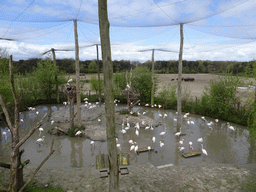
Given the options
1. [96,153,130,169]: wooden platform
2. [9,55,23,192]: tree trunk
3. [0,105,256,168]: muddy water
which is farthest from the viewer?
[0,105,256,168]: muddy water

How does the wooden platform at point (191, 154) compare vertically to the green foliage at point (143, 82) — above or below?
below

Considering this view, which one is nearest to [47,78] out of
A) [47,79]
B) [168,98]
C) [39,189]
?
[47,79]

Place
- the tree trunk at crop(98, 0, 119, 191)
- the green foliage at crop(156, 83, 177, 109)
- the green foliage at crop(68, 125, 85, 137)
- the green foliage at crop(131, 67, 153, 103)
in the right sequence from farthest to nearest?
the green foliage at crop(131, 67, 153, 103), the green foliage at crop(156, 83, 177, 109), the green foliage at crop(68, 125, 85, 137), the tree trunk at crop(98, 0, 119, 191)

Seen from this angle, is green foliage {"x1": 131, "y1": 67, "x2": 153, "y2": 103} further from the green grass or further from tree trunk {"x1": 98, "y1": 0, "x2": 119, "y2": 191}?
tree trunk {"x1": 98, "y1": 0, "x2": 119, "y2": 191}

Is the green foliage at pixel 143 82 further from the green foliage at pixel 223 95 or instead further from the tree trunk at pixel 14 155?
the tree trunk at pixel 14 155

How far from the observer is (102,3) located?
2.69 m

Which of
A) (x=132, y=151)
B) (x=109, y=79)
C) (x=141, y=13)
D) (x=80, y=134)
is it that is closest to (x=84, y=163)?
(x=132, y=151)

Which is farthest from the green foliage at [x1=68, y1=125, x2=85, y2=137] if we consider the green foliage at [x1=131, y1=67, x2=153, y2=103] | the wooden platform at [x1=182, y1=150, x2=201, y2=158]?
the green foliage at [x1=131, y1=67, x2=153, y2=103]

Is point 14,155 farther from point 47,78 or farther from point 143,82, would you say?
point 47,78

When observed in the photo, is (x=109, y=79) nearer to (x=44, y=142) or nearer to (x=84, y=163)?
(x=84, y=163)

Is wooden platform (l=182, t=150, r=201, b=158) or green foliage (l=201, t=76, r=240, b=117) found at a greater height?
green foliage (l=201, t=76, r=240, b=117)

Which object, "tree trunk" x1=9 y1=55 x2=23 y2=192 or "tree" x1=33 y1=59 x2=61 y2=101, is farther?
"tree" x1=33 y1=59 x2=61 y2=101

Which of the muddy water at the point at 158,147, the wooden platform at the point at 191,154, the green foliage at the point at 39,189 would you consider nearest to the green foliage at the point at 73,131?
the muddy water at the point at 158,147

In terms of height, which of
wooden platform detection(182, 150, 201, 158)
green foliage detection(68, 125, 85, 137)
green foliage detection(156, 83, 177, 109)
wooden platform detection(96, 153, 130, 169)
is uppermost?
green foliage detection(156, 83, 177, 109)
